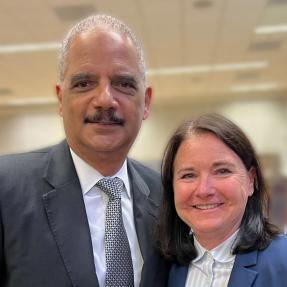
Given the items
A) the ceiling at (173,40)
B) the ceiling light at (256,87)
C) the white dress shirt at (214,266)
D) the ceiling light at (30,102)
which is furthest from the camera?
the ceiling light at (30,102)

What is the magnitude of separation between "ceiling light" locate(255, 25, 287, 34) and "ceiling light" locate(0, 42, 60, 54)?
9.28 feet

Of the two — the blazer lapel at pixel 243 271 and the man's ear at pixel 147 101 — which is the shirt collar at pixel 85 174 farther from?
the blazer lapel at pixel 243 271

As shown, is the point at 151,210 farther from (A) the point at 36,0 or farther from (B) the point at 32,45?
(B) the point at 32,45

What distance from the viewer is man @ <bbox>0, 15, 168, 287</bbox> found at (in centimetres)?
150

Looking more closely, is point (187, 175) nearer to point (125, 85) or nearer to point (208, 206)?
point (208, 206)

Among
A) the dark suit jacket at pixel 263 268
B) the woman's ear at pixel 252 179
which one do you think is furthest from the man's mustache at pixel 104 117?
the dark suit jacket at pixel 263 268

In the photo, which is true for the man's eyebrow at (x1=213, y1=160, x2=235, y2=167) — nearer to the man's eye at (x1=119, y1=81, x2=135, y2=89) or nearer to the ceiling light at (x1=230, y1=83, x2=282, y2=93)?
the man's eye at (x1=119, y1=81, x2=135, y2=89)

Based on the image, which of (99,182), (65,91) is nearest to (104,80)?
(65,91)

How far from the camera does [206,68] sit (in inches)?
371

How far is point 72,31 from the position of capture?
5.41 feet

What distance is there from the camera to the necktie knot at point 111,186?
168 cm

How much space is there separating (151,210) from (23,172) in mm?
497

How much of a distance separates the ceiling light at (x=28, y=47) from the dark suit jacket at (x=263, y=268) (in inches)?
243

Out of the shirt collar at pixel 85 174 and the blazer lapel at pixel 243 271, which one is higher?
the shirt collar at pixel 85 174
